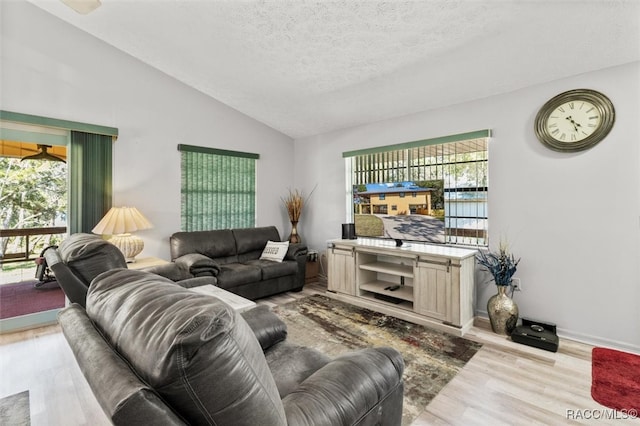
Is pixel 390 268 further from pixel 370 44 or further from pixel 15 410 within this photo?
pixel 15 410

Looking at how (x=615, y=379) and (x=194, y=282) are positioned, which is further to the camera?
(x=194, y=282)

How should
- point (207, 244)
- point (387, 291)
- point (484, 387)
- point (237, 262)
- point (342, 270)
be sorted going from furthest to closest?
point (237, 262), point (207, 244), point (342, 270), point (387, 291), point (484, 387)

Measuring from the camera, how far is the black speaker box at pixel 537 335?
2.68 m

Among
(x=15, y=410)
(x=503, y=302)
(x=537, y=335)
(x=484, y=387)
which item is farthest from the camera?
(x=503, y=302)

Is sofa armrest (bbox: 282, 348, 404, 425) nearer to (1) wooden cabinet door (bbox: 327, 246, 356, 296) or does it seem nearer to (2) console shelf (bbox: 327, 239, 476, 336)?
(2) console shelf (bbox: 327, 239, 476, 336)

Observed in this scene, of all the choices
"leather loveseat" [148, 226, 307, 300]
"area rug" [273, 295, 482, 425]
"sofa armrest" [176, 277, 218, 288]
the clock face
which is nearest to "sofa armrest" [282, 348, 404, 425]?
"area rug" [273, 295, 482, 425]

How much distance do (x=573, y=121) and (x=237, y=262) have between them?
14.0ft

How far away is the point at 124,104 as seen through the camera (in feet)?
12.5

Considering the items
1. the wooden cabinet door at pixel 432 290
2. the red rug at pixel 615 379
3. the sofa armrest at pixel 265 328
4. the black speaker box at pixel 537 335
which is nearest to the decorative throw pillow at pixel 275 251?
the wooden cabinet door at pixel 432 290

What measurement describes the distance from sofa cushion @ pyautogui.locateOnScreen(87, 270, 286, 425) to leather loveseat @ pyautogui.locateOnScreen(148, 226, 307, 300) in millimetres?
2788

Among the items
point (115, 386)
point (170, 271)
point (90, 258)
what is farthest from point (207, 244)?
point (115, 386)

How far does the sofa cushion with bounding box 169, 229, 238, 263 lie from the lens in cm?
404

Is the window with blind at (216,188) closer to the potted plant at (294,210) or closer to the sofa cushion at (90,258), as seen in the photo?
the potted plant at (294,210)

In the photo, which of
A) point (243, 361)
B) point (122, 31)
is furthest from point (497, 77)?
point (122, 31)
